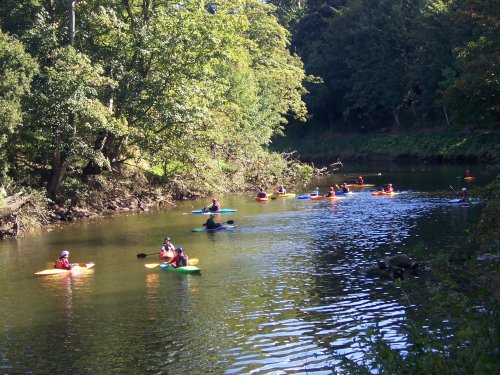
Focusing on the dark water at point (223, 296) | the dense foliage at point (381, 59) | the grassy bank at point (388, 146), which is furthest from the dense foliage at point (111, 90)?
the dense foliage at point (381, 59)

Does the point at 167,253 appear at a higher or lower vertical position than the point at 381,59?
lower

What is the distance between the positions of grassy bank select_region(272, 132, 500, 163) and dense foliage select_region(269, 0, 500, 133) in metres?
1.68

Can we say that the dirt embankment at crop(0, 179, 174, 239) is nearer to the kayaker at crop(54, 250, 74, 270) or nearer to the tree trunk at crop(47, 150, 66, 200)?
the tree trunk at crop(47, 150, 66, 200)

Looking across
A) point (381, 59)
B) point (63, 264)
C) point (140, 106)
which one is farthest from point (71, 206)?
point (381, 59)

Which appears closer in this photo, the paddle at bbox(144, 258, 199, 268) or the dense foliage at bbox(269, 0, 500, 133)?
the paddle at bbox(144, 258, 199, 268)

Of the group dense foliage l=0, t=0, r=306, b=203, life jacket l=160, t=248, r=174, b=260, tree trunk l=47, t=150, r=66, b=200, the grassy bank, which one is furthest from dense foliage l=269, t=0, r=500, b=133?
life jacket l=160, t=248, r=174, b=260

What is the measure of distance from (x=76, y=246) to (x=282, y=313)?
12858 millimetres

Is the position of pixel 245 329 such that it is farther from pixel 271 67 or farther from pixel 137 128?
pixel 271 67

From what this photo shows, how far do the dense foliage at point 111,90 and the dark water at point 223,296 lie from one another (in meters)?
4.81

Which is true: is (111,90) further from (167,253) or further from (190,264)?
(190,264)

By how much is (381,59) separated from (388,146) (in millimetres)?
8720

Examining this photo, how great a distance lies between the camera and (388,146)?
2574 inches

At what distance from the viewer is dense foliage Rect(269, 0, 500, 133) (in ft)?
196

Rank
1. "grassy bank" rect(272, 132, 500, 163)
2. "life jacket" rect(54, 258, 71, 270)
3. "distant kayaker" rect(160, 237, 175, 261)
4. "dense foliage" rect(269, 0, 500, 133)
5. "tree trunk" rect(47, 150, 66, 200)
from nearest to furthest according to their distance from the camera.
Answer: "life jacket" rect(54, 258, 71, 270), "distant kayaker" rect(160, 237, 175, 261), "tree trunk" rect(47, 150, 66, 200), "grassy bank" rect(272, 132, 500, 163), "dense foliage" rect(269, 0, 500, 133)
